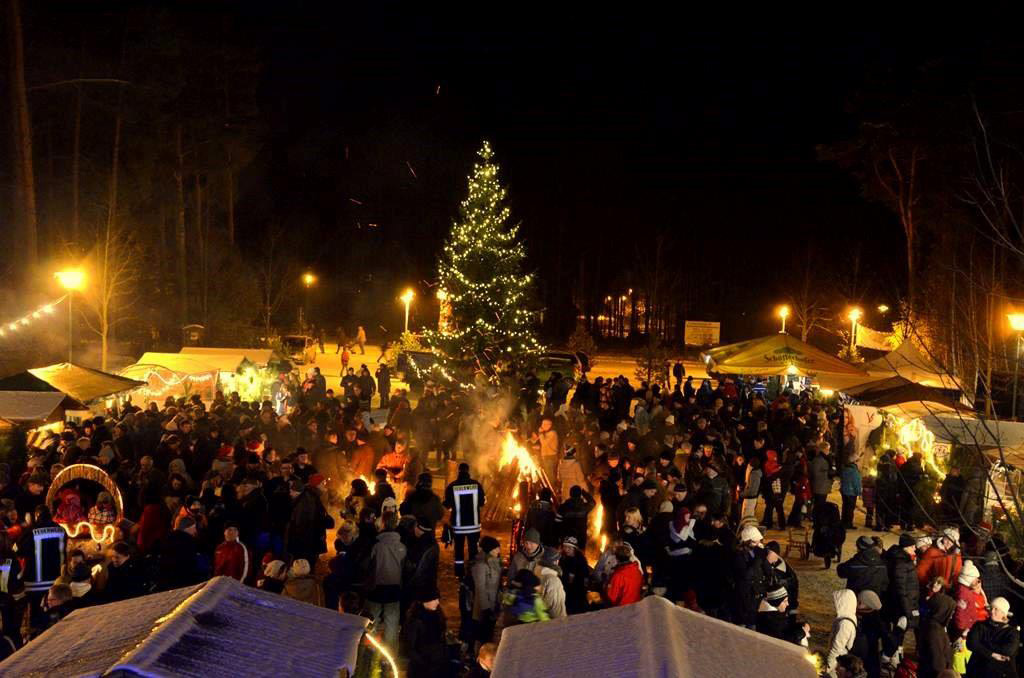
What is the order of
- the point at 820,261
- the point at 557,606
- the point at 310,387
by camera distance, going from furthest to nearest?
the point at 820,261 < the point at 310,387 < the point at 557,606

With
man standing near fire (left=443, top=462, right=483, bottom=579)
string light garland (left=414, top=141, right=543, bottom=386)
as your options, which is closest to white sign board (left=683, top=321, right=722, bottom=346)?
string light garland (left=414, top=141, right=543, bottom=386)

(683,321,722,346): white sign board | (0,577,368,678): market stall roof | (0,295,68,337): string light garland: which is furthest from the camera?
(683,321,722,346): white sign board

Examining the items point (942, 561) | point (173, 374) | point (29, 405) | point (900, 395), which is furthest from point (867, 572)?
point (173, 374)

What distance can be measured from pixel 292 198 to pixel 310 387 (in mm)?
48018

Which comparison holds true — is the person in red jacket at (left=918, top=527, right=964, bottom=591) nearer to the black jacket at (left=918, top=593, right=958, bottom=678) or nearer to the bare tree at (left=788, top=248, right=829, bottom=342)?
the black jacket at (left=918, top=593, right=958, bottom=678)

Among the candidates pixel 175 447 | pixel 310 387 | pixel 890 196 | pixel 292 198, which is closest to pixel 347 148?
pixel 292 198

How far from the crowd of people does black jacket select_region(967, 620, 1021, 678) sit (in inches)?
0.6

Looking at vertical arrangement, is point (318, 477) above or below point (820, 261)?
below

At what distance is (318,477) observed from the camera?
1070 cm

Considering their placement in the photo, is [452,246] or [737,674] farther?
[452,246]

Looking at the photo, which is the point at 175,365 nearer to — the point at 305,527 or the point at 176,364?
the point at 176,364

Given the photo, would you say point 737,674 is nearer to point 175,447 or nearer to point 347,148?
point 175,447

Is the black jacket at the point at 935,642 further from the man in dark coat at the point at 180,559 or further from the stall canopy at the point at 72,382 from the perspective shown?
the stall canopy at the point at 72,382

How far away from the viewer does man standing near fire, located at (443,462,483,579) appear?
1065 centimetres
